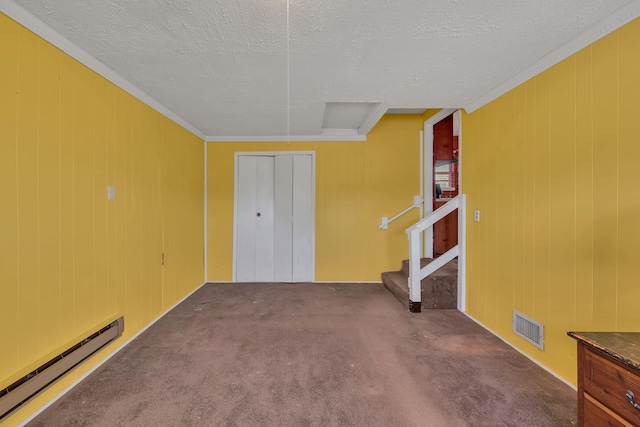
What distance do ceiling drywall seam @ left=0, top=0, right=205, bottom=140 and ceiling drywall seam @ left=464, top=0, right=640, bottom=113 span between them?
3236mm

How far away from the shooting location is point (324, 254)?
12.8 ft

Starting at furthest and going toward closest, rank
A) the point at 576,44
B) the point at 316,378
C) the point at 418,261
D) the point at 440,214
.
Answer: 1. the point at 440,214
2. the point at 418,261
3. the point at 316,378
4. the point at 576,44

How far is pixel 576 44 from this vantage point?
1.58 m

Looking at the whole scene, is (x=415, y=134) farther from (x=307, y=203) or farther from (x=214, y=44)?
(x=214, y=44)

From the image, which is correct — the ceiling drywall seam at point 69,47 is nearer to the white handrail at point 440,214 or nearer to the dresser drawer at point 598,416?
the white handrail at point 440,214

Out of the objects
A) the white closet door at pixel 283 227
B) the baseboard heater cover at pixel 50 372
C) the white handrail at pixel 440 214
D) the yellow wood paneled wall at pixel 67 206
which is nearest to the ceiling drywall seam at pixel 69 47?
the yellow wood paneled wall at pixel 67 206

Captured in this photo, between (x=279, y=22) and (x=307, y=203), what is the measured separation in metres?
2.65

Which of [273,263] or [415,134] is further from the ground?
[415,134]

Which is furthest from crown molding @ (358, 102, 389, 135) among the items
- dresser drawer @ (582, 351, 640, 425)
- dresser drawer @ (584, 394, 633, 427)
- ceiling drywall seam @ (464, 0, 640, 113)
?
dresser drawer @ (584, 394, 633, 427)

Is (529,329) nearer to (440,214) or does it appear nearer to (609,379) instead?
(609,379)

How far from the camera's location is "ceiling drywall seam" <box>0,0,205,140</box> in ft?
4.33

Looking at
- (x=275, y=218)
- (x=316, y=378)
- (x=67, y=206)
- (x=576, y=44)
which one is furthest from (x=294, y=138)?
(x=316, y=378)

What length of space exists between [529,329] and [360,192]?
2.51 metres

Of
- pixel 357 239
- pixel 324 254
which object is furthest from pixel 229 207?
pixel 357 239
